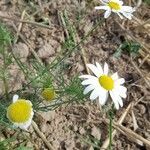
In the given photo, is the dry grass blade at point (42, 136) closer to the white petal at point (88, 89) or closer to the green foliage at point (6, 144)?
the green foliage at point (6, 144)

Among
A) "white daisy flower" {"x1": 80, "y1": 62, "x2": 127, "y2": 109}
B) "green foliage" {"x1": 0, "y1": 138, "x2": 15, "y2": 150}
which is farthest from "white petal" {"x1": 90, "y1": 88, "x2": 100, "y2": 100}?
"green foliage" {"x1": 0, "y1": 138, "x2": 15, "y2": 150}

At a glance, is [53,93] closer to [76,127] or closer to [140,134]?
[76,127]

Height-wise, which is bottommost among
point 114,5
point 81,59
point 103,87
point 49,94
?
point 81,59

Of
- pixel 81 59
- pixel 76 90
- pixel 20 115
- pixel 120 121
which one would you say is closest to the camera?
pixel 20 115

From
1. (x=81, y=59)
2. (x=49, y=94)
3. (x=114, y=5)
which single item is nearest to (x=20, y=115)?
(x=49, y=94)

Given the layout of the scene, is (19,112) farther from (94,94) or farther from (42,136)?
(42,136)

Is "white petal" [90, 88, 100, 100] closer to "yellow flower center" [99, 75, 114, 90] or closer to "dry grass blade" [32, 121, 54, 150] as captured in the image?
"yellow flower center" [99, 75, 114, 90]
